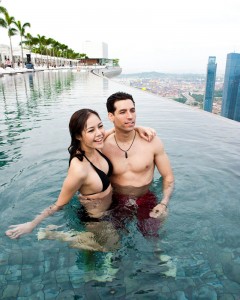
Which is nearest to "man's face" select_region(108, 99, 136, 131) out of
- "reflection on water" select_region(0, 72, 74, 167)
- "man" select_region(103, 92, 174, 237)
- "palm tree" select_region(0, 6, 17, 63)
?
"man" select_region(103, 92, 174, 237)

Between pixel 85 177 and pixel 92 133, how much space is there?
1.32ft

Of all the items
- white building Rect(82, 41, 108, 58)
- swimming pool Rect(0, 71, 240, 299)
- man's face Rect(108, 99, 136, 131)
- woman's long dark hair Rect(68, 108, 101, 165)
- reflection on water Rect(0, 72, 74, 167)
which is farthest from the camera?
white building Rect(82, 41, 108, 58)

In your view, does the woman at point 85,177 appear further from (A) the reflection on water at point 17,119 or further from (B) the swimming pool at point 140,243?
(A) the reflection on water at point 17,119

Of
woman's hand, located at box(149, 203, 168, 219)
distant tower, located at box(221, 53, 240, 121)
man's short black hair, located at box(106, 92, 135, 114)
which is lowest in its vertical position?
distant tower, located at box(221, 53, 240, 121)

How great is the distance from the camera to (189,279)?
88.1 inches

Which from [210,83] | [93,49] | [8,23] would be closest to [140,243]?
[8,23]

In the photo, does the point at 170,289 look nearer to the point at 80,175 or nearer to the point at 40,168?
the point at 80,175

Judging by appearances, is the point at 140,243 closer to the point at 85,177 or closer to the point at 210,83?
the point at 85,177

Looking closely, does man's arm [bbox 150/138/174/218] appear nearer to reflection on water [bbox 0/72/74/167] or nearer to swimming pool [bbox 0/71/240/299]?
swimming pool [bbox 0/71/240/299]

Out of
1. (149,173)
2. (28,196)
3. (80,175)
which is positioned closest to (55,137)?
(28,196)

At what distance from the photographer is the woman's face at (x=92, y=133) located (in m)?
2.34

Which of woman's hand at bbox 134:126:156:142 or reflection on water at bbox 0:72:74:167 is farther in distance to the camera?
reflection on water at bbox 0:72:74:167

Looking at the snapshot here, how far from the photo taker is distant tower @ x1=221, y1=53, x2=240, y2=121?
41.9 meters

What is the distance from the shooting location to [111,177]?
10.2 ft
